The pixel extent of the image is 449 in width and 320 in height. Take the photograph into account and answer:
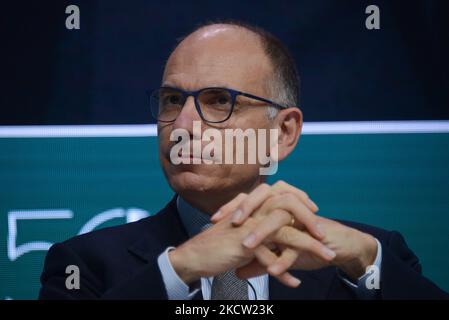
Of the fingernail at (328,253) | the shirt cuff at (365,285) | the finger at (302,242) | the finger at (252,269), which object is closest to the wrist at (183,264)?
the finger at (252,269)

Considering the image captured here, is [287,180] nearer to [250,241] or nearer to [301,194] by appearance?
[301,194]

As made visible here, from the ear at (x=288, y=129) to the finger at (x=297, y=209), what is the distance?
1.36ft

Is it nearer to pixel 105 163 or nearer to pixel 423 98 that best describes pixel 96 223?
pixel 105 163

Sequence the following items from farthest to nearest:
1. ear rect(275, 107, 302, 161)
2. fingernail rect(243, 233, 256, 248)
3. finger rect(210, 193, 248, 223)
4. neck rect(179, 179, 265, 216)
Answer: ear rect(275, 107, 302, 161)
neck rect(179, 179, 265, 216)
finger rect(210, 193, 248, 223)
fingernail rect(243, 233, 256, 248)

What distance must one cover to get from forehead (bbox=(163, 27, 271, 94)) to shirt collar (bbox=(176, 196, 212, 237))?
0.35 metres

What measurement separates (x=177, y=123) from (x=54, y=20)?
65 cm

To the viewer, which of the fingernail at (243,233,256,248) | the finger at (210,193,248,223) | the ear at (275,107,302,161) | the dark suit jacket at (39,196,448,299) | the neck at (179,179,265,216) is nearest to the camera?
the fingernail at (243,233,256,248)

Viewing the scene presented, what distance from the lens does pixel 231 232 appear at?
1.97 metres

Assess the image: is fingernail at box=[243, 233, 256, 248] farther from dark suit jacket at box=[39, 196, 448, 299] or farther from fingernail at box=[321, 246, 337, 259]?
dark suit jacket at box=[39, 196, 448, 299]

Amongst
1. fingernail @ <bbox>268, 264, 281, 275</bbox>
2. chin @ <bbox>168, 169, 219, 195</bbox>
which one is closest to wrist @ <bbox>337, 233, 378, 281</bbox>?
fingernail @ <bbox>268, 264, 281, 275</bbox>

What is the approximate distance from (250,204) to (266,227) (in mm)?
82

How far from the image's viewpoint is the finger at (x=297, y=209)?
6.48 ft

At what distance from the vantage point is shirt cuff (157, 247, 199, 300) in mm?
1967

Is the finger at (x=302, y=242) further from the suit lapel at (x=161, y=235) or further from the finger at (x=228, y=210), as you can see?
the suit lapel at (x=161, y=235)
